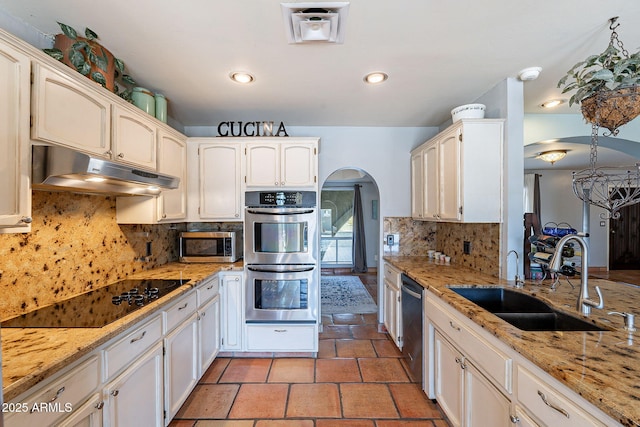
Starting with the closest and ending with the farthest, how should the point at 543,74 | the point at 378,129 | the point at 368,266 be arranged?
the point at 543,74 < the point at 378,129 < the point at 368,266

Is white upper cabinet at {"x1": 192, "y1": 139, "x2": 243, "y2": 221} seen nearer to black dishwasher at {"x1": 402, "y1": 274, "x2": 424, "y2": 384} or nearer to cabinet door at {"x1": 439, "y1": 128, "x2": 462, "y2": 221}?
black dishwasher at {"x1": 402, "y1": 274, "x2": 424, "y2": 384}

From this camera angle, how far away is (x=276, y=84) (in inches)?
91.9

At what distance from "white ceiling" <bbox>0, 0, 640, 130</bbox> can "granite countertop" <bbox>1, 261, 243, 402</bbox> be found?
1622 millimetres

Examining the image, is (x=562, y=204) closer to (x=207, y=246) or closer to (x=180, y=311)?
(x=207, y=246)

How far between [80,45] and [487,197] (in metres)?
2.90

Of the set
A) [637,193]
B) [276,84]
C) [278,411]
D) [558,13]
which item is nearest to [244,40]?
[276,84]

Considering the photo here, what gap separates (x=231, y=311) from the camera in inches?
110

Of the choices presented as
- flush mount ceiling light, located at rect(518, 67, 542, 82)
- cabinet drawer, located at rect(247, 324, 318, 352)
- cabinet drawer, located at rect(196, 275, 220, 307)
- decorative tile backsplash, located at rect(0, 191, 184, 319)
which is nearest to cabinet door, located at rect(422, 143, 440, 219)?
flush mount ceiling light, located at rect(518, 67, 542, 82)

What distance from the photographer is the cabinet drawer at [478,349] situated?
1.25 meters

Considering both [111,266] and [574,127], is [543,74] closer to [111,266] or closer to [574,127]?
[574,127]

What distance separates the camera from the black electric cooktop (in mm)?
1401

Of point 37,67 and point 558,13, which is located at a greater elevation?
point 558,13

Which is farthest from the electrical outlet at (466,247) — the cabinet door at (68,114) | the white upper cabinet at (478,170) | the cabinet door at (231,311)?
the cabinet door at (68,114)

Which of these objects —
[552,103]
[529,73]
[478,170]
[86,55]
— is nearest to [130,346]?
[86,55]
